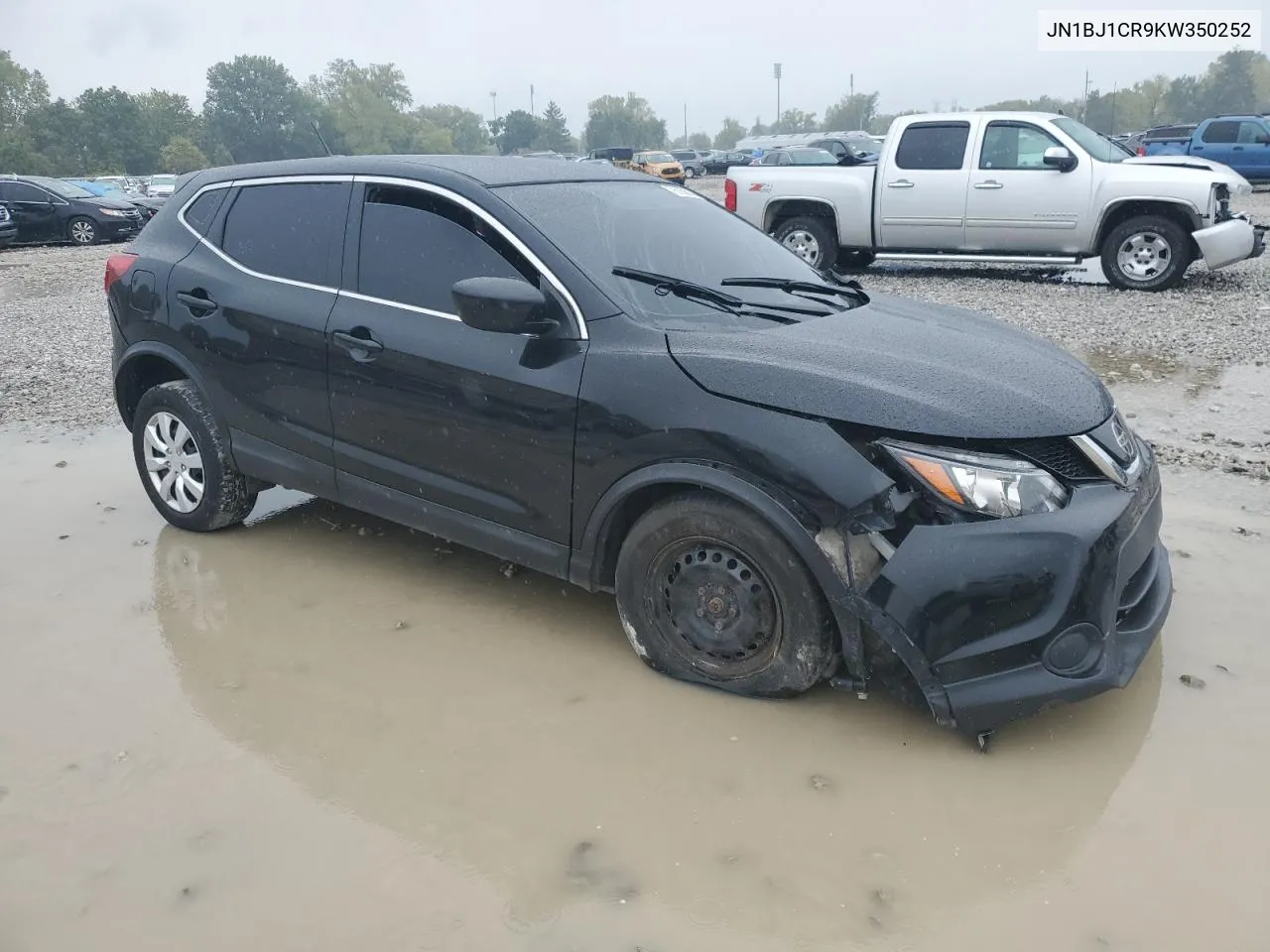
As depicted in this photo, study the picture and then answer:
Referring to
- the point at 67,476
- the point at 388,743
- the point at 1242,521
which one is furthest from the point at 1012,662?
the point at 67,476

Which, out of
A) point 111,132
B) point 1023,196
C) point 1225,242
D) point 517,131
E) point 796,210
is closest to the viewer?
point 1225,242

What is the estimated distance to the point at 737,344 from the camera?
3316 mm

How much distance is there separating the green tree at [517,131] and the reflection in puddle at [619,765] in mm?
116369

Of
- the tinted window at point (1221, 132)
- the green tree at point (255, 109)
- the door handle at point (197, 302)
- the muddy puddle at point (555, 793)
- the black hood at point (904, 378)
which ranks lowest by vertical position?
the muddy puddle at point (555, 793)

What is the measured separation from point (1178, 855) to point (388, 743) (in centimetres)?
223

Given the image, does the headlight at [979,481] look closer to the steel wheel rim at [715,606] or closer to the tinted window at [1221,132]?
the steel wheel rim at [715,606]

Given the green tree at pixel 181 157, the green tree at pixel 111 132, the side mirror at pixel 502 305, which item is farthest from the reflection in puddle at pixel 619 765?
the green tree at pixel 111 132

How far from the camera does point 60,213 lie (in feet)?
65.2

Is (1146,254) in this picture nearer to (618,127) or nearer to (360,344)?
(360,344)

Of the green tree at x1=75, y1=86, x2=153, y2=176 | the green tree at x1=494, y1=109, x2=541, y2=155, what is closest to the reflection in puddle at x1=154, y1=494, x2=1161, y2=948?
the green tree at x1=75, y1=86, x2=153, y2=176

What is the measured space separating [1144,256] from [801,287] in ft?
26.4

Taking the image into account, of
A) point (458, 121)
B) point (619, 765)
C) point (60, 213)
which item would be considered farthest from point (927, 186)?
point (458, 121)

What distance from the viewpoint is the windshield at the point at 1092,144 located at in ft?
35.1

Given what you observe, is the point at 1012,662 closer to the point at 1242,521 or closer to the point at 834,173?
the point at 1242,521
